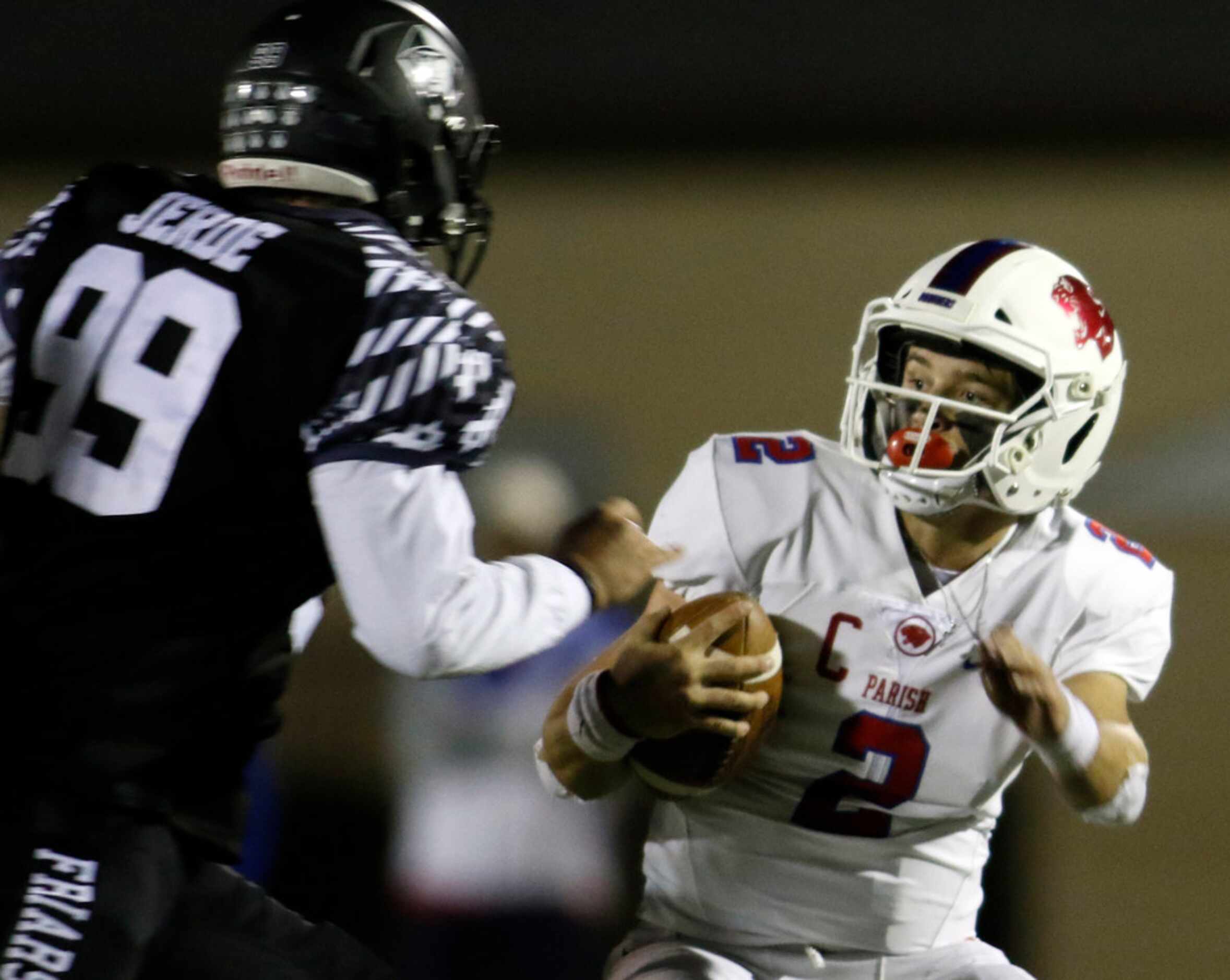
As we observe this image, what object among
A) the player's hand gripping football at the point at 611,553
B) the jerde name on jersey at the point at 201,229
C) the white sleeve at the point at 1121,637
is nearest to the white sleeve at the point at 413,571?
the player's hand gripping football at the point at 611,553

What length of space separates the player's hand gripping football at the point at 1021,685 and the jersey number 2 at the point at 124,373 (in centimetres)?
103

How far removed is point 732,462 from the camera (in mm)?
2520

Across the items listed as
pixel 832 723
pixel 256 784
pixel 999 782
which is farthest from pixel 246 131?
pixel 256 784

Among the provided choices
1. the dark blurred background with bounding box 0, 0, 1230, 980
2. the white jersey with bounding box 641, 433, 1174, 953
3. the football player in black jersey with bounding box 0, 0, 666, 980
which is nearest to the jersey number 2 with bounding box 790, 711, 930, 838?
the white jersey with bounding box 641, 433, 1174, 953

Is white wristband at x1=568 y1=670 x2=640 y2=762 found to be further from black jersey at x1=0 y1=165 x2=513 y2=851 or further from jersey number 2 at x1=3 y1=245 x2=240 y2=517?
jersey number 2 at x1=3 y1=245 x2=240 y2=517

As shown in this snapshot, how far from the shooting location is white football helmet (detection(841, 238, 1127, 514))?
2.45 meters

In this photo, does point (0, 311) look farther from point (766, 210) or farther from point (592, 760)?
point (766, 210)

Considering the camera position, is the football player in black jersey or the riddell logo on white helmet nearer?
the football player in black jersey

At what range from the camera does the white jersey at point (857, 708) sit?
2393mm

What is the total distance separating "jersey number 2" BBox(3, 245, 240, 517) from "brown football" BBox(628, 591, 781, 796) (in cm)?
73

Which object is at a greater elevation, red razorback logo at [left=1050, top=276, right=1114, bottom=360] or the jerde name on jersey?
the jerde name on jersey

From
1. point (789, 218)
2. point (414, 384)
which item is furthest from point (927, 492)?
point (789, 218)

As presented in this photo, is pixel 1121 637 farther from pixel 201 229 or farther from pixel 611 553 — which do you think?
pixel 201 229

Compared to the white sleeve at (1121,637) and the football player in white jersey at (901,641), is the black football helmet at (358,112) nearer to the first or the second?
the football player in white jersey at (901,641)
